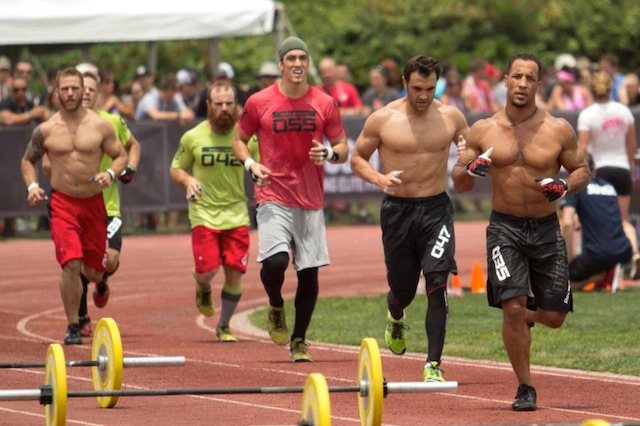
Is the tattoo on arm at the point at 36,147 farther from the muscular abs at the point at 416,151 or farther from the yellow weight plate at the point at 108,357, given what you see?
the yellow weight plate at the point at 108,357

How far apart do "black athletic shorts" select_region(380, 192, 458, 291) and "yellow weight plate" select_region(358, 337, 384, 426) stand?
2574mm

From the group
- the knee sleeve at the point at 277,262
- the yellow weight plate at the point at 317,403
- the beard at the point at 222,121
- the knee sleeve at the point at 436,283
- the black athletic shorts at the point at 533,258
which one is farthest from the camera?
the beard at the point at 222,121

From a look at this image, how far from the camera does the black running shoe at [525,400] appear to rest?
10.4 meters

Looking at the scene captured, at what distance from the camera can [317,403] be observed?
841cm

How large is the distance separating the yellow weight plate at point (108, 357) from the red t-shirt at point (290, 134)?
Answer: 2811 millimetres

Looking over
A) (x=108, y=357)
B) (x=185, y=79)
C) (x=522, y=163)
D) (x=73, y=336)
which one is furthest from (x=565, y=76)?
(x=108, y=357)

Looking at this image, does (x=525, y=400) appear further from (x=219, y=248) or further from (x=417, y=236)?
(x=219, y=248)

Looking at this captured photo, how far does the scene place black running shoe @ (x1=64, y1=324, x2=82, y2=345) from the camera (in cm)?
1399

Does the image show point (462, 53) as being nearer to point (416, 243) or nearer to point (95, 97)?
point (95, 97)

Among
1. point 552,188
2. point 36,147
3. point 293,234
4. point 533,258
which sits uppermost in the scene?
point 36,147

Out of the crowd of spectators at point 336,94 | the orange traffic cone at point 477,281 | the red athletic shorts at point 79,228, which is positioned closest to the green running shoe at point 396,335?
the red athletic shorts at point 79,228

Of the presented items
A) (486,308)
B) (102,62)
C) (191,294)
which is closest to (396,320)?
(486,308)

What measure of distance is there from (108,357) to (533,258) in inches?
111

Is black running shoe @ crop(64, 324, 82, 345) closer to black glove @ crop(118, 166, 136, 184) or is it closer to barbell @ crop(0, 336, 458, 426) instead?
black glove @ crop(118, 166, 136, 184)
